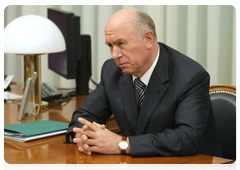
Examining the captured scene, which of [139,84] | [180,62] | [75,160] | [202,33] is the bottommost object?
[75,160]

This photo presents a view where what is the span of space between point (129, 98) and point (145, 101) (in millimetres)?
113

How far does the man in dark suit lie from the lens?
4.36ft

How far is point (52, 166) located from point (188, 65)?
785 mm

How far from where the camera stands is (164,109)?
4.97 feet

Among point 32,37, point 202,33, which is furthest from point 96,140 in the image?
point 202,33

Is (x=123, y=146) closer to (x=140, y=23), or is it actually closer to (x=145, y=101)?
(x=145, y=101)

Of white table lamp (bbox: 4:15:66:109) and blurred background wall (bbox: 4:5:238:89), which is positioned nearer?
white table lamp (bbox: 4:15:66:109)

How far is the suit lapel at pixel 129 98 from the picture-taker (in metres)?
1.60

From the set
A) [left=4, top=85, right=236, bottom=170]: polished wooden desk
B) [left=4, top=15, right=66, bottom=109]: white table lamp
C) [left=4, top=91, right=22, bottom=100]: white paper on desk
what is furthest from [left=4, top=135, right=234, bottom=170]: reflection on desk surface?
[left=4, top=91, right=22, bottom=100]: white paper on desk

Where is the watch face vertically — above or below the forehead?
below

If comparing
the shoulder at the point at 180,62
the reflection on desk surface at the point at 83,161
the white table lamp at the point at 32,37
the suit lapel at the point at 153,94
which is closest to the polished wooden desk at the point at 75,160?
the reflection on desk surface at the point at 83,161

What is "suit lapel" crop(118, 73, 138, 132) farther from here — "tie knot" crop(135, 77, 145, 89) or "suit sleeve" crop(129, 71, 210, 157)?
"suit sleeve" crop(129, 71, 210, 157)

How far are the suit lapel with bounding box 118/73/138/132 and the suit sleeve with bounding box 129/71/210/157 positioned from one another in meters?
0.23

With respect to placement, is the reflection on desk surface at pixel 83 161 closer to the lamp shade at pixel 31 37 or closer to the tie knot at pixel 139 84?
the tie knot at pixel 139 84
